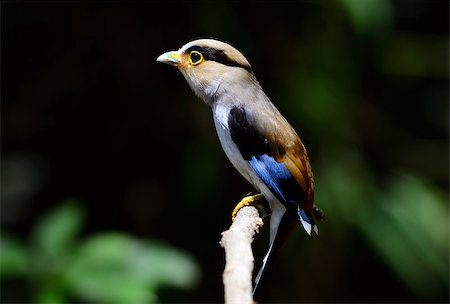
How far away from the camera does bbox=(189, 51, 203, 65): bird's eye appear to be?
3.02 metres

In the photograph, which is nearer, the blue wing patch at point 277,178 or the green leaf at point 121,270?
the blue wing patch at point 277,178

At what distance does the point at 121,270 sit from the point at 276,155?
1.31m

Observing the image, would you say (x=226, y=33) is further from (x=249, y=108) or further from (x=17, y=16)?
(x=249, y=108)

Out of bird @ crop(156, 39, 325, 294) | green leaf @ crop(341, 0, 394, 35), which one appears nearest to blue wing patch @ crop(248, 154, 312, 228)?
bird @ crop(156, 39, 325, 294)

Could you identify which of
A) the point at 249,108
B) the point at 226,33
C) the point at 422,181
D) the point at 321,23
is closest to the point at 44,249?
the point at 249,108

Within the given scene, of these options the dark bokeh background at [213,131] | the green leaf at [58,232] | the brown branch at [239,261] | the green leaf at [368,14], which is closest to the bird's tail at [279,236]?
the brown branch at [239,261]

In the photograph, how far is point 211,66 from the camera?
9.80ft

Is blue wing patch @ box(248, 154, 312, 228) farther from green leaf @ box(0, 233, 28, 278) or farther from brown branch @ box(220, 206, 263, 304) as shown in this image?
green leaf @ box(0, 233, 28, 278)

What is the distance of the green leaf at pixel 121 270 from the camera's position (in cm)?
360

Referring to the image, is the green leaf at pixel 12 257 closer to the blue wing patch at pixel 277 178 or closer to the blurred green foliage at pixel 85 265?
the blurred green foliage at pixel 85 265

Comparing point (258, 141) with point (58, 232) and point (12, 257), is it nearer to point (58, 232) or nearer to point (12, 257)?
point (58, 232)

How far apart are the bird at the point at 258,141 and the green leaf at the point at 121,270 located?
935mm

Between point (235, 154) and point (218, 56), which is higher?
point (218, 56)

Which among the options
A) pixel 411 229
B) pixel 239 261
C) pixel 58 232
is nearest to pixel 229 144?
pixel 239 261
